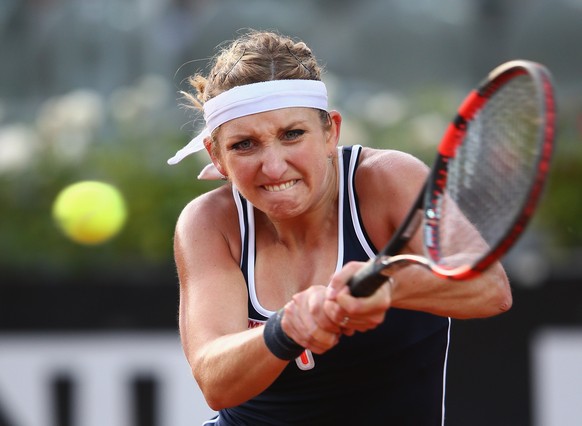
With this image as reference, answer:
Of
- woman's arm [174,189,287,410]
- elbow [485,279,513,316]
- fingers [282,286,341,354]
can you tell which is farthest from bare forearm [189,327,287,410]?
elbow [485,279,513,316]

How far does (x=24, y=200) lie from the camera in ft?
18.9

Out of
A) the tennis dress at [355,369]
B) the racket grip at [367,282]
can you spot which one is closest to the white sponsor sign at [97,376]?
Result: the tennis dress at [355,369]

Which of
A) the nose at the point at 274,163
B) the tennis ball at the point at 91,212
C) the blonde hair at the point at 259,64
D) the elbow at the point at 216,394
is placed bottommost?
the elbow at the point at 216,394

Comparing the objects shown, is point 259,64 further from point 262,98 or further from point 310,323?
point 310,323

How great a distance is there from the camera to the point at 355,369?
287 centimetres

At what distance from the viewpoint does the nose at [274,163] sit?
2.61m

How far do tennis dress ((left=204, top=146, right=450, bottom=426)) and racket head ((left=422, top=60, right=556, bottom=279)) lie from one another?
409 mm

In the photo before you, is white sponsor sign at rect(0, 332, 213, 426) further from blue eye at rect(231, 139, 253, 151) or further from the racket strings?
the racket strings

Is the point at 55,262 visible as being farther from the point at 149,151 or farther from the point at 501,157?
the point at 501,157

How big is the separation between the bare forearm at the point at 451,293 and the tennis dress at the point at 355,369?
0.89 ft

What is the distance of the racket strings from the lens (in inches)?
84.7

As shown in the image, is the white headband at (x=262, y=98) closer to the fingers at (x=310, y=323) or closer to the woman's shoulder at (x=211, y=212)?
the woman's shoulder at (x=211, y=212)

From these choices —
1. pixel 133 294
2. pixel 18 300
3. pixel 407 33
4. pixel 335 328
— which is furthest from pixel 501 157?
pixel 407 33

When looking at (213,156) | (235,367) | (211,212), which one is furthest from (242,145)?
(235,367)
